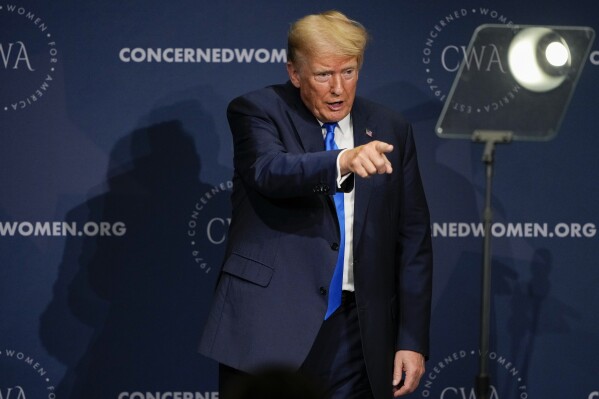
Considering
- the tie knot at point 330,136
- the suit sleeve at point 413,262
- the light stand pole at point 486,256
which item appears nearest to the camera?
the light stand pole at point 486,256

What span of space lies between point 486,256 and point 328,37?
0.93 meters

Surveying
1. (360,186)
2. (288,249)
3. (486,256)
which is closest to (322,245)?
(288,249)

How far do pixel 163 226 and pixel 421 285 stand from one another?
142 centimetres

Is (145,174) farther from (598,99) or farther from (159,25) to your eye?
(598,99)

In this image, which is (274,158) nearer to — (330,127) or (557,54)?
A: (330,127)

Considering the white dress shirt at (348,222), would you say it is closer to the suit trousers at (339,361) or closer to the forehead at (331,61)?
the suit trousers at (339,361)

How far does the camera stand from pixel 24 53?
167 inches

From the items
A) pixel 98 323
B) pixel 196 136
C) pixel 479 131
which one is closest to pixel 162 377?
pixel 98 323

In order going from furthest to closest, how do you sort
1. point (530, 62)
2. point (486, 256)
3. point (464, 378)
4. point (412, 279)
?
point (464, 378)
point (412, 279)
point (530, 62)
point (486, 256)

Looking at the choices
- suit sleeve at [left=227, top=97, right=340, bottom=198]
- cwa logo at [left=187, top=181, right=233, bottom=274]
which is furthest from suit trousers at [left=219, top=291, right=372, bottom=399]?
cwa logo at [left=187, top=181, right=233, bottom=274]

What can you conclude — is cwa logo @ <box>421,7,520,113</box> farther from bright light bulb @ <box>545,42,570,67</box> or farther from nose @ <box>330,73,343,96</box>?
bright light bulb @ <box>545,42,570,67</box>

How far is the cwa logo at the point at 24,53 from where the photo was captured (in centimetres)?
423

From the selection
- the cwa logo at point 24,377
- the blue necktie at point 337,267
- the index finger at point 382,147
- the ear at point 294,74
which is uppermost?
the ear at point 294,74

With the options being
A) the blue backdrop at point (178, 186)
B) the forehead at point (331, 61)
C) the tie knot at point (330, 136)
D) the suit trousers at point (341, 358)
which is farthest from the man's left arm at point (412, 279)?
the blue backdrop at point (178, 186)
